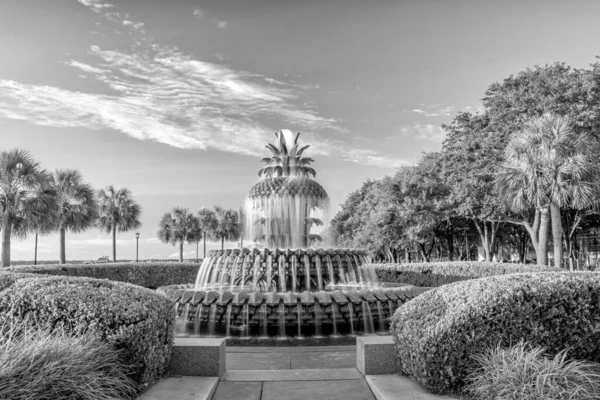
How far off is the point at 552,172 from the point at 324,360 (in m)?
21.0

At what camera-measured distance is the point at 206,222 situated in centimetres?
6425

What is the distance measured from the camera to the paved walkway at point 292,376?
5.23 meters

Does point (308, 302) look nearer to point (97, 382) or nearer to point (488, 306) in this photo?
point (488, 306)

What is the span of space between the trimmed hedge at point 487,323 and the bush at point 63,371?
3.36 m

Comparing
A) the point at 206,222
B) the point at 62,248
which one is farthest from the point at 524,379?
the point at 206,222

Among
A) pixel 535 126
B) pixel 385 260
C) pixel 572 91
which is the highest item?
pixel 572 91

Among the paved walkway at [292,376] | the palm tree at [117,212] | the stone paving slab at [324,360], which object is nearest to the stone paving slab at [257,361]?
the paved walkway at [292,376]

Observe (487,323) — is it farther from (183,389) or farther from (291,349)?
(291,349)

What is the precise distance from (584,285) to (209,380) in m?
5.07

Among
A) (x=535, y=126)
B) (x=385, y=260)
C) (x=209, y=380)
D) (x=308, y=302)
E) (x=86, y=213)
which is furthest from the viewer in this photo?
(x=385, y=260)

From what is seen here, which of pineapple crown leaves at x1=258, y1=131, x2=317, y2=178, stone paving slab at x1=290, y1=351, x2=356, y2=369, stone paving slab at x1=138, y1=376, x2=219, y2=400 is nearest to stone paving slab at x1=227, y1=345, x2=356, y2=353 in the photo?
stone paving slab at x1=290, y1=351, x2=356, y2=369

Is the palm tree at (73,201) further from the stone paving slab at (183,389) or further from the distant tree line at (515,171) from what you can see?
the stone paving slab at (183,389)

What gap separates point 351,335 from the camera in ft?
29.6

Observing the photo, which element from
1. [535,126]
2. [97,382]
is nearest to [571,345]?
A: [97,382]
